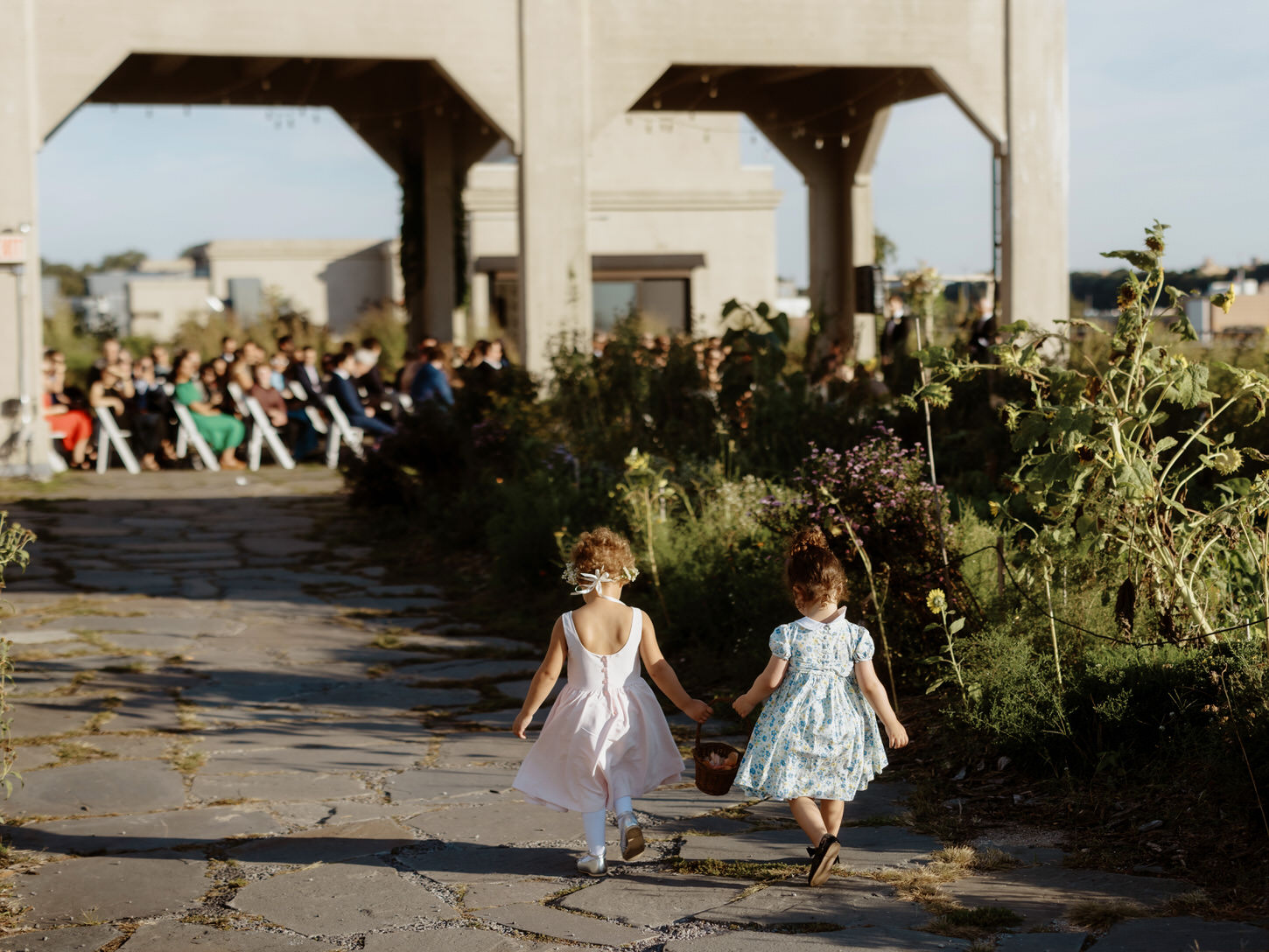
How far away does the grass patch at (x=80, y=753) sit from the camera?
520 centimetres

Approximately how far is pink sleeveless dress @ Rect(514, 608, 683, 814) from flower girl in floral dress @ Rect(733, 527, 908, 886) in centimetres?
31

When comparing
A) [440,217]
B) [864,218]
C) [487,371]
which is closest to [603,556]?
[487,371]

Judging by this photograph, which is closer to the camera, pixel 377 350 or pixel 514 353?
pixel 377 350

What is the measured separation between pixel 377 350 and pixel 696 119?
17693 millimetres

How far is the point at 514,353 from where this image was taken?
18.9 meters

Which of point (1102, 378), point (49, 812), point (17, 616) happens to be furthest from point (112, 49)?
point (1102, 378)

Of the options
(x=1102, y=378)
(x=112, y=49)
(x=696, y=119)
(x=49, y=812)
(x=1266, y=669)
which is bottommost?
(x=49, y=812)

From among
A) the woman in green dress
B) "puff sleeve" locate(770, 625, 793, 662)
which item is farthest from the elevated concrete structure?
"puff sleeve" locate(770, 625, 793, 662)

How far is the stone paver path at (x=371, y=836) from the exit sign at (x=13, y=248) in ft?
22.6

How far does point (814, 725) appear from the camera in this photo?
3947 mm

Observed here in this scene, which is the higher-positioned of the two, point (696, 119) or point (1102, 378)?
point (696, 119)

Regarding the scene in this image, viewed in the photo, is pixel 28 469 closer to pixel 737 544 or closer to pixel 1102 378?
pixel 737 544

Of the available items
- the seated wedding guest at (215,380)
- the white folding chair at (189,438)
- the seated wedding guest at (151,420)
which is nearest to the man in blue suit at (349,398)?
the seated wedding guest at (215,380)

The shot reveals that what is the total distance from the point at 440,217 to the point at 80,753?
14.8 metres
